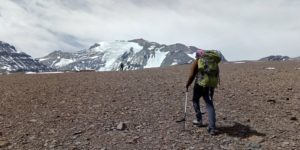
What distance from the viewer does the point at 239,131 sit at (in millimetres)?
12531

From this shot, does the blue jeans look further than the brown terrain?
Yes

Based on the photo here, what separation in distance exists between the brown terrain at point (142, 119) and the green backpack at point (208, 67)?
4.71 feet

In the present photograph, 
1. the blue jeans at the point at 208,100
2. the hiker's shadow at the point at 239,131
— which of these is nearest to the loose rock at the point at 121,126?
the blue jeans at the point at 208,100

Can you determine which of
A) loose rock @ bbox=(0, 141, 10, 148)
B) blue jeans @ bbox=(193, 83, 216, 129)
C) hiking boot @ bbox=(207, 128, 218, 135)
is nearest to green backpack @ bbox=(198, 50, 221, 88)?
blue jeans @ bbox=(193, 83, 216, 129)

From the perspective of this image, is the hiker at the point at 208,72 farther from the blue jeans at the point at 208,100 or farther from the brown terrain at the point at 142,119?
the brown terrain at the point at 142,119

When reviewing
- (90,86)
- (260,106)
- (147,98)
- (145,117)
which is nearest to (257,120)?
(260,106)

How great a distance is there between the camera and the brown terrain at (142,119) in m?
11.7

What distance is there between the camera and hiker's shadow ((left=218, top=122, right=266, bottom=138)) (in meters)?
12.1

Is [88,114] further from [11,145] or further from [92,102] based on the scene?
[11,145]

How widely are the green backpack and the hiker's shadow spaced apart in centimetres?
140

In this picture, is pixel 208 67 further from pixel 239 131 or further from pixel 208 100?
pixel 239 131

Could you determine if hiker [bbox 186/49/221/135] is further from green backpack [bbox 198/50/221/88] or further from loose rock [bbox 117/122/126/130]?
loose rock [bbox 117/122/126/130]

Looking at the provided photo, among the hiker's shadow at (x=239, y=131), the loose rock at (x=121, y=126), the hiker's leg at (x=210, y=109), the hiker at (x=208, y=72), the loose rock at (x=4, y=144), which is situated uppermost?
the hiker at (x=208, y=72)

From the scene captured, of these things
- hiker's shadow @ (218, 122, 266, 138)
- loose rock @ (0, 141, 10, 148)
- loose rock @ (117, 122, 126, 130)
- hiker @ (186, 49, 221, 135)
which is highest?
hiker @ (186, 49, 221, 135)
